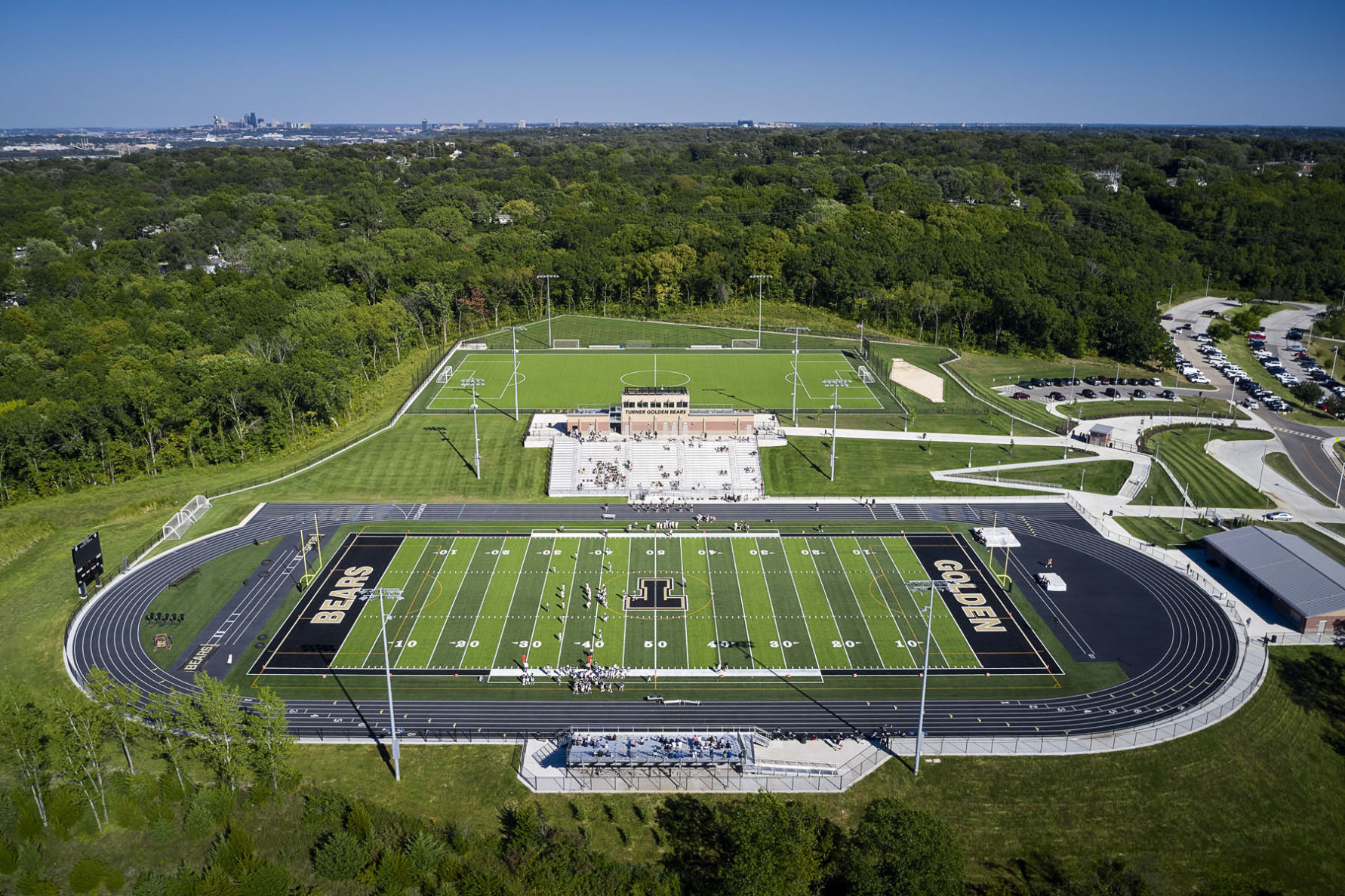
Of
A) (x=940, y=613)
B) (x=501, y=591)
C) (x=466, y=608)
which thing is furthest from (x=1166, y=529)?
(x=466, y=608)

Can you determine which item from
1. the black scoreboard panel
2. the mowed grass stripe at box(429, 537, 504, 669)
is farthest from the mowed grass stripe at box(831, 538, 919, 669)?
the black scoreboard panel

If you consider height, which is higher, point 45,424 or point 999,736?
point 45,424

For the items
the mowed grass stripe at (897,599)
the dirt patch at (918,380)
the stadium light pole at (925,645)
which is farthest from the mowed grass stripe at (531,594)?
the dirt patch at (918,380)

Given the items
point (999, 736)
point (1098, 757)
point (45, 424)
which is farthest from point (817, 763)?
point (45, 424)

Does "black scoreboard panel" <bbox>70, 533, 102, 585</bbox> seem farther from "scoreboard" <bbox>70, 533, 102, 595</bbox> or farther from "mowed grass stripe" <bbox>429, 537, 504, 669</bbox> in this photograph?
"mowed grass stripe" <bbox>429, 537, 504, 669</bbox>

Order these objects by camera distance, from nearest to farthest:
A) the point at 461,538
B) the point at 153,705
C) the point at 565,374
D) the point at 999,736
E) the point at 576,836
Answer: the point at 576,836 → the point at 153,705 → the point at 999,736 → the point at 461,538 → the point at 565,374

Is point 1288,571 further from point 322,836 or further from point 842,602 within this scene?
point 322,836

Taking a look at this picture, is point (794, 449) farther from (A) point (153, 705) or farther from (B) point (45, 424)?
(B) point (45, 424)
